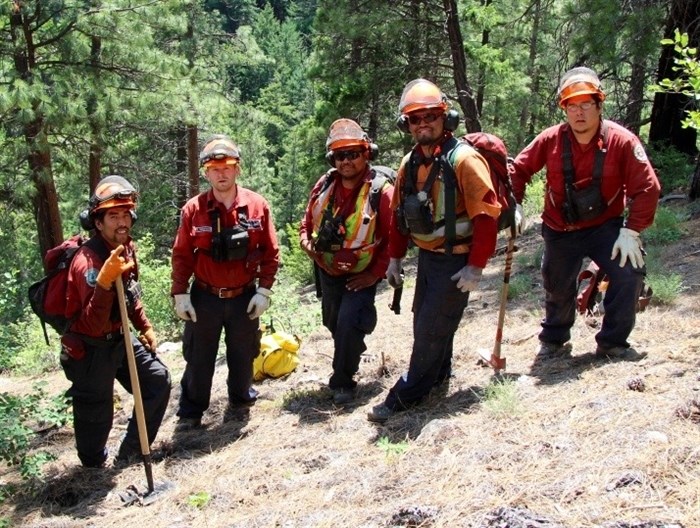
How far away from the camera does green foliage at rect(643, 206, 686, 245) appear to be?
8.87m

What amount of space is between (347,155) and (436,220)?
1082 millimetres

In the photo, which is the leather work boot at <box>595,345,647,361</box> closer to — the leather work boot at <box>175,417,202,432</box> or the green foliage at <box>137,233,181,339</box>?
the leather work boot at <box>175,417,202,432</box>

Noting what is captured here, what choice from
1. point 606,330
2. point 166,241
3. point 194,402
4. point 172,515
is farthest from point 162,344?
point 166,241

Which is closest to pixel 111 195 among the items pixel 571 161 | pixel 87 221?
pixel 87 221

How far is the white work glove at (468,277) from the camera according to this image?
14.8ft

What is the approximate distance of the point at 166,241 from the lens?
1080 inches

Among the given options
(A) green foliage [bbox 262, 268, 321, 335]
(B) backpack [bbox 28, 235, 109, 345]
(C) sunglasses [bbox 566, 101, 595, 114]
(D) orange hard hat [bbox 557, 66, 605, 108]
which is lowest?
(A) green foliage [bbox 262, 268, 321, 335]

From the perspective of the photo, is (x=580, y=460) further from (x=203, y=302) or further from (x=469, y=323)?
(x=469, y=323)

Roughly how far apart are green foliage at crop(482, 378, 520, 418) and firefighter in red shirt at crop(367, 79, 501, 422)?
0.47 meters

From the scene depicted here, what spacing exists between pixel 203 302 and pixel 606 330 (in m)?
3.07

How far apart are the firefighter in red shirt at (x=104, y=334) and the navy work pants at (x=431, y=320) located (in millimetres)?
1876

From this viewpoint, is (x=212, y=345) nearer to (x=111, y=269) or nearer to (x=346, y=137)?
(x=111, y=269)

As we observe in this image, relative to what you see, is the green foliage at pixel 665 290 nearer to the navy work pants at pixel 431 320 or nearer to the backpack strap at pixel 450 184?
the navy work pants at pixel 431 320

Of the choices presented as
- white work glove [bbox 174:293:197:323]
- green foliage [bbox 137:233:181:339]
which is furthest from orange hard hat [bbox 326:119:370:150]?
green foliage [bbox 137:233:181:339]
